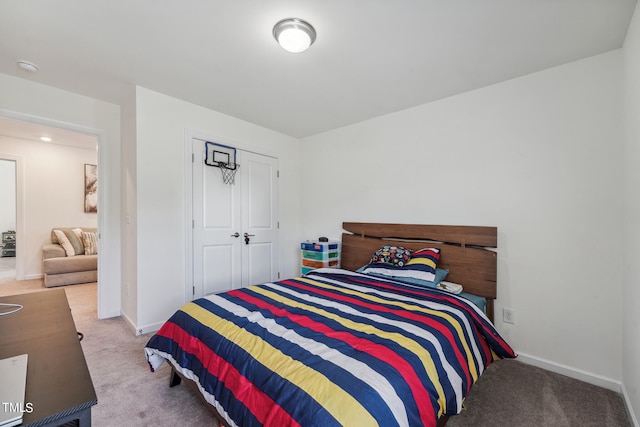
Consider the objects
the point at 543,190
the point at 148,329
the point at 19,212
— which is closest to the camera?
the point at 543,190

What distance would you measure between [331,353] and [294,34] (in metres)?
1.88

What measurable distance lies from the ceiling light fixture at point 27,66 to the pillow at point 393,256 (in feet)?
11.5

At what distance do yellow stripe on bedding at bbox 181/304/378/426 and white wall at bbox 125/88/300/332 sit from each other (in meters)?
1.59

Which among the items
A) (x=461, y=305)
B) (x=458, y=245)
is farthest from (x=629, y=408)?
(x=458, y=245)

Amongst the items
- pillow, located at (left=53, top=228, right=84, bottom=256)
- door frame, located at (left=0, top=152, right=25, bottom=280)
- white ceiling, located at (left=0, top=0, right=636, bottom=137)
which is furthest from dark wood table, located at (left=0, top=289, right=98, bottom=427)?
door frame, located at (left=0, top=152, right=25, bottom=280)

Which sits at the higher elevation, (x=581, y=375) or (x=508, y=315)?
(x=508, y=315)

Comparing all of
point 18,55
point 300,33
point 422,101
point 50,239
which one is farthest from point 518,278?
point 50,239

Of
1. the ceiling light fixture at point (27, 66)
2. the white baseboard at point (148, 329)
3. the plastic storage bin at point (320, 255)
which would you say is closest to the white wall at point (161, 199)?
the white baseboard at point (148, 329)

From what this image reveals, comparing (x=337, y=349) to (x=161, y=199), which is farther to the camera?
(x=161, y=199)

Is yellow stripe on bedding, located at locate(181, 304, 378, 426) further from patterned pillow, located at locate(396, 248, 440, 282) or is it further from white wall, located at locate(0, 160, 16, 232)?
white wall, located at locate(0, 160, 16, 232)

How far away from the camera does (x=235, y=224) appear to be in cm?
358

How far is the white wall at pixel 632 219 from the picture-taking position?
1.61 metres

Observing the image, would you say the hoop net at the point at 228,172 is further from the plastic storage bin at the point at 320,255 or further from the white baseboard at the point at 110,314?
the white baseboard at the point at 110,314

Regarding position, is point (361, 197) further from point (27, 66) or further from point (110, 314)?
point (27, 66)
